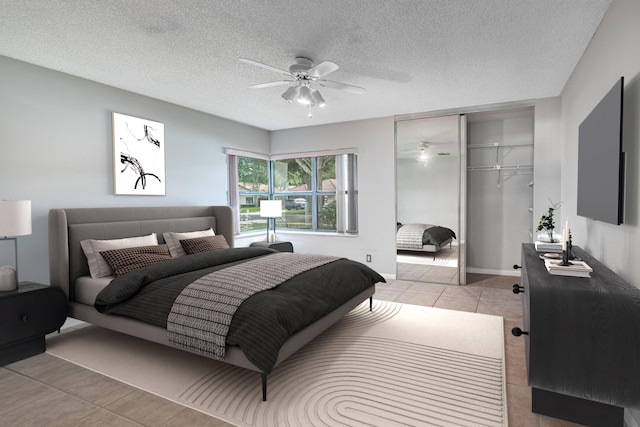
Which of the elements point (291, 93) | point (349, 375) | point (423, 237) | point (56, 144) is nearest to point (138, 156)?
point (56, 144)

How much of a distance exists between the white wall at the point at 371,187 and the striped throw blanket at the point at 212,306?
2909mm

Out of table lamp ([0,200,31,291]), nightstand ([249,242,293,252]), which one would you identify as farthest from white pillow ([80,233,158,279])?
nightstand ([249,242,293,252])

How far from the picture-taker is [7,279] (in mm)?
2795

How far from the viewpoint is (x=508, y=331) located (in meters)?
3.31

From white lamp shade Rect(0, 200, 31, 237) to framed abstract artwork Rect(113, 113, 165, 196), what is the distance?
3.86 feet

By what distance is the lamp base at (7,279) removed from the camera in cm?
278

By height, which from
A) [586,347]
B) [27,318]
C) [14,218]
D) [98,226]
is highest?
[14,218]

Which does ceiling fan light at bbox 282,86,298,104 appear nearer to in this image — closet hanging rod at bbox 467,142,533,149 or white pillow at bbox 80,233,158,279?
white pillow at bbox 80,233,158,279

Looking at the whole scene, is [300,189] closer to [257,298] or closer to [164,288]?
[164,288]

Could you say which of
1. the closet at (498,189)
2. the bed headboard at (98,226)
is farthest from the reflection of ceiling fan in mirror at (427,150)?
the bed headboard at (98,226)

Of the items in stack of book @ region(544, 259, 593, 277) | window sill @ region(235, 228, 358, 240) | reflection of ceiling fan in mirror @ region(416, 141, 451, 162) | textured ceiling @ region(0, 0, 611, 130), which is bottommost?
window sill @ region(235, 228, 358, 240)

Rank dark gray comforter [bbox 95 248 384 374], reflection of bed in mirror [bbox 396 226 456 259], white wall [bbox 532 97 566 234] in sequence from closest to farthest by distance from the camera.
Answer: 1. dark gray comforter [bbox 95 248 384 374]
2. white wall [bbox 532 97 566 234]
3. reflection of bed in mirror [bbox 396 226 456 259]

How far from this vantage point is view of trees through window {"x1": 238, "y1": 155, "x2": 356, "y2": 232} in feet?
19.8

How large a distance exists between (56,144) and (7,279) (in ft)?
4.57
